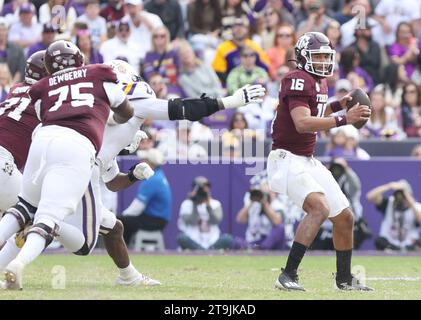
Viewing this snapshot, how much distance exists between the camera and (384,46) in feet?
58.6

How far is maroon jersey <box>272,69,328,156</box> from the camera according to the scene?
893 cm

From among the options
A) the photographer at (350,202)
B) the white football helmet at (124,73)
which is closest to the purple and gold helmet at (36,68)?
the white football helmet at (124,73)

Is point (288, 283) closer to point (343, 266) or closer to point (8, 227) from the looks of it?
point (343, 266)

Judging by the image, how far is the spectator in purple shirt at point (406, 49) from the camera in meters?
17.5

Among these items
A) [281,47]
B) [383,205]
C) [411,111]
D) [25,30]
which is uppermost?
[25,30]

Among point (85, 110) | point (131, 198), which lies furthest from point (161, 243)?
point (85, 110)

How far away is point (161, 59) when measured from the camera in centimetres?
1692

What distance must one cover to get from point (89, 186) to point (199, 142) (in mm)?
6334

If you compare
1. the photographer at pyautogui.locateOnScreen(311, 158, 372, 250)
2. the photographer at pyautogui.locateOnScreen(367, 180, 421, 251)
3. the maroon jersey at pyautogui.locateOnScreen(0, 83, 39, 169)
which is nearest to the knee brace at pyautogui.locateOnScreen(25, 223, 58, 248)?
the maroon jersey at pyautogui.locateOnScreen(0, 83, 39, 169)

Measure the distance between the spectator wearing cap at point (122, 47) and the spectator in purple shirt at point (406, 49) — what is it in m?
3.84

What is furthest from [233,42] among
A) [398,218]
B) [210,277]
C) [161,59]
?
[210,277]

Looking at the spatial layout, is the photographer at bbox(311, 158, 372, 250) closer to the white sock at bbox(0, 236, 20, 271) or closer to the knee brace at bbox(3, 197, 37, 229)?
the white sock at bbox(0, 236, 20, 271)

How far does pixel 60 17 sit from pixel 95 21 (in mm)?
531

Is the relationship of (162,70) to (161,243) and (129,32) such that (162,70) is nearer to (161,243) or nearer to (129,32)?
(129,32)
